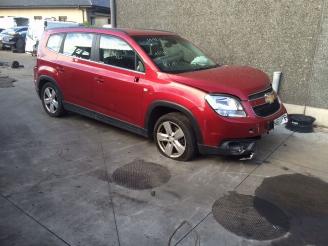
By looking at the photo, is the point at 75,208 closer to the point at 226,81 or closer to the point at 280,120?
the point at 226,81

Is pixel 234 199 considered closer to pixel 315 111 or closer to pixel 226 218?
pixel 226 218

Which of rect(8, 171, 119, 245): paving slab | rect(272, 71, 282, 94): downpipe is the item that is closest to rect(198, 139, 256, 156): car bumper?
rect(8, 171, 119, 245): paving slab

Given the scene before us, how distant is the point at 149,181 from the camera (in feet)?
14.6

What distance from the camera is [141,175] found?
4.60 meters

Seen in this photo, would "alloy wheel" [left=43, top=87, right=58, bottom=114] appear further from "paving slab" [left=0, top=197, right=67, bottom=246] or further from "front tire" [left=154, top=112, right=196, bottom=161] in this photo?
"paving slab" [left=0, top=197, right=67, bottom=246]

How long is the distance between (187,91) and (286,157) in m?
1.87

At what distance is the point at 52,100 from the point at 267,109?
4.07m

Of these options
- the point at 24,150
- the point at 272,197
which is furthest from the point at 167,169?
the point at 24,150

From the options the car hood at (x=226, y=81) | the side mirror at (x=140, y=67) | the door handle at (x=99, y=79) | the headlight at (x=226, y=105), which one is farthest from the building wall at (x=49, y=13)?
the headlight at (x=226, y=105)

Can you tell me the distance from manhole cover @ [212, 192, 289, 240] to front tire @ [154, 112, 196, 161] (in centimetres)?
93

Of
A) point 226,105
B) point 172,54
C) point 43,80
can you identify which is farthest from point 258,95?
point 43,80

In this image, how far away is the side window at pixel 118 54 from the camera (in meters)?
5.27

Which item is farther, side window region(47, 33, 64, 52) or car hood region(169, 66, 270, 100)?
side window region(47, 33, 64, 52)

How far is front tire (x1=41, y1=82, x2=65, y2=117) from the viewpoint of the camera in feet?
22.0
